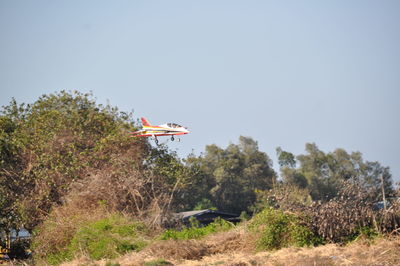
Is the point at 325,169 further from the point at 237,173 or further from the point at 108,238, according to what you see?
the point at 108,238

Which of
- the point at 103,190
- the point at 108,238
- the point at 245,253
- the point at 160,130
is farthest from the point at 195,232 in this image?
the point at 160,130

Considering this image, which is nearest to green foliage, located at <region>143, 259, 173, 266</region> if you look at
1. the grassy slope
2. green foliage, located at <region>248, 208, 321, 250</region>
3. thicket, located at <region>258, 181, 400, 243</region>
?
the grassy slope

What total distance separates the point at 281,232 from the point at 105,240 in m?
5.43

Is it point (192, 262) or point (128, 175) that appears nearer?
point (192, 262)

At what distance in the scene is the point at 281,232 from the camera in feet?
52.2

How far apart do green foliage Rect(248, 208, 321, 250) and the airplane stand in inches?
320

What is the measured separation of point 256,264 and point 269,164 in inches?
1933

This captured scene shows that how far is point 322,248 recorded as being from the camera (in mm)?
14570

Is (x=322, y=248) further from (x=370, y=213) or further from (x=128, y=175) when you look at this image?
(x=128, y=175)

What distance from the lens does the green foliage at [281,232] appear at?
615 inches

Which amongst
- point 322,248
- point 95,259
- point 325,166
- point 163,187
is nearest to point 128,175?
point 163,187

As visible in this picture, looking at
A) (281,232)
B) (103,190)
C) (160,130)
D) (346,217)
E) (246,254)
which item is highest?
(160,130)

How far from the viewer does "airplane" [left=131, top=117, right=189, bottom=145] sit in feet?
77.2

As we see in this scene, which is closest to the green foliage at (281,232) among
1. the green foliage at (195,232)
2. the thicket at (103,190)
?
the thicket at (103,190)
